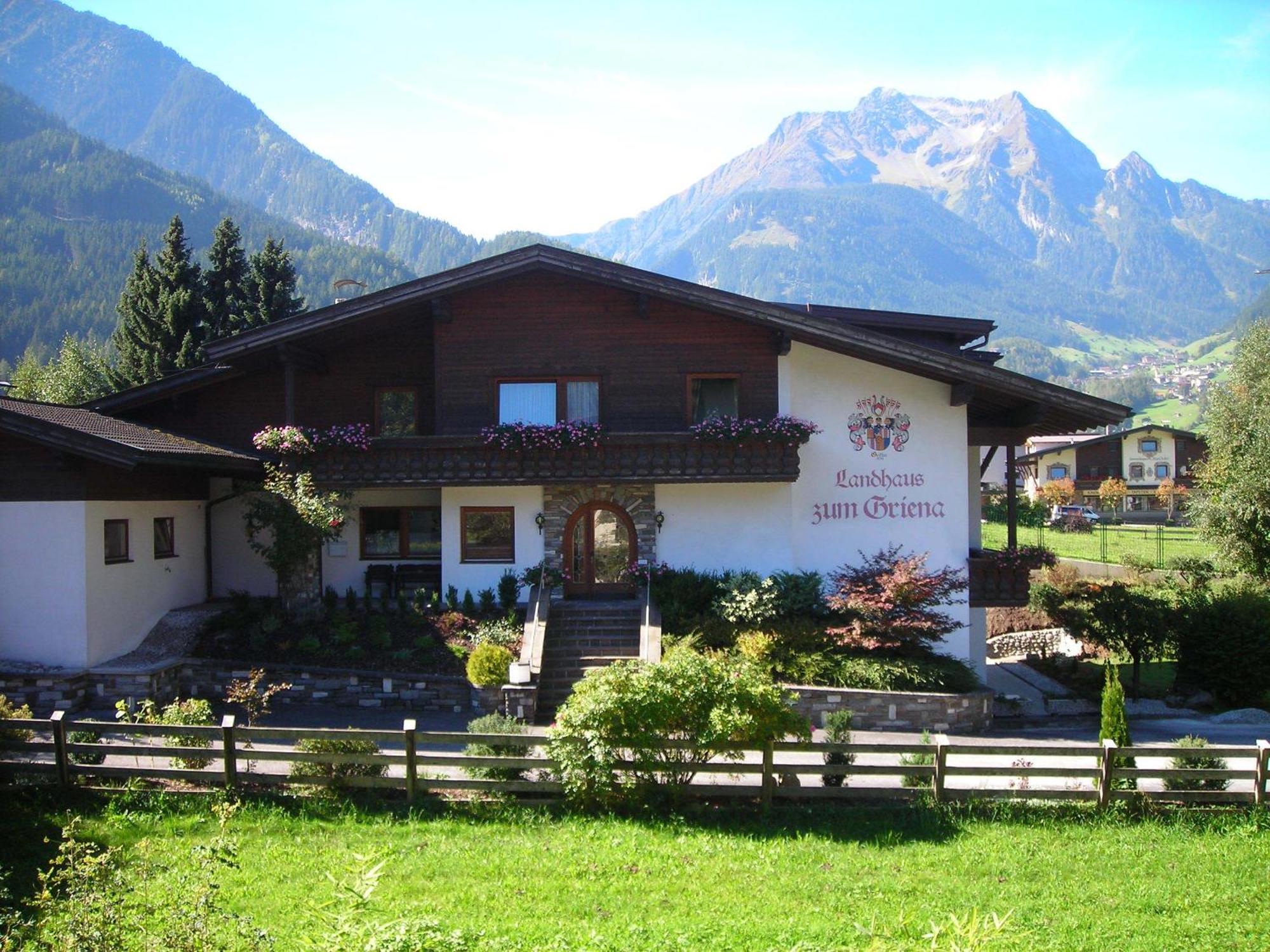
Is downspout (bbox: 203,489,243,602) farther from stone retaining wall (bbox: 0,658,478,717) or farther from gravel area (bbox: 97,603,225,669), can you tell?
stone retaining wall (bbox: 0,658,478,717)

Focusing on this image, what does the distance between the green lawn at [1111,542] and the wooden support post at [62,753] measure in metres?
33.0

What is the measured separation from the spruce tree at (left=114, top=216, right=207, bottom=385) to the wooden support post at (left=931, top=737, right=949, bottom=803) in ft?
106

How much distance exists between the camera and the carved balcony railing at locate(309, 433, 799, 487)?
1859cm

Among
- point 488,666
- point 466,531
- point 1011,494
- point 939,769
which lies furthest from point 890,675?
point 466,531

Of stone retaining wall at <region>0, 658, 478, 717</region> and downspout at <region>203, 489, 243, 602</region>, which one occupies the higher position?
downspout at <region>203, 489, 243, 602</region>

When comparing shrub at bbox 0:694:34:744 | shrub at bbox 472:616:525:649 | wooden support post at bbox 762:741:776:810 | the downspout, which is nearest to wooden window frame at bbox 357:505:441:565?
the downspout

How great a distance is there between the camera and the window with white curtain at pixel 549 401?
19.6 metres

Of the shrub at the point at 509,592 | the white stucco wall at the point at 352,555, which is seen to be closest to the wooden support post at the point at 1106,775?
the shrub at the point at 509,592

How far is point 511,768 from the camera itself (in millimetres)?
11031

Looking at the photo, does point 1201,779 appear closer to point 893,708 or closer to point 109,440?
point 893,708

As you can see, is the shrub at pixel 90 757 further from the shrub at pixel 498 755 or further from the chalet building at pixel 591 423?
the chalet building at pixel 591 423

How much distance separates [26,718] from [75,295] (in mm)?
113040

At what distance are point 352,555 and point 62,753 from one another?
9.81 metres

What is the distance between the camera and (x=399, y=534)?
21.0 m
